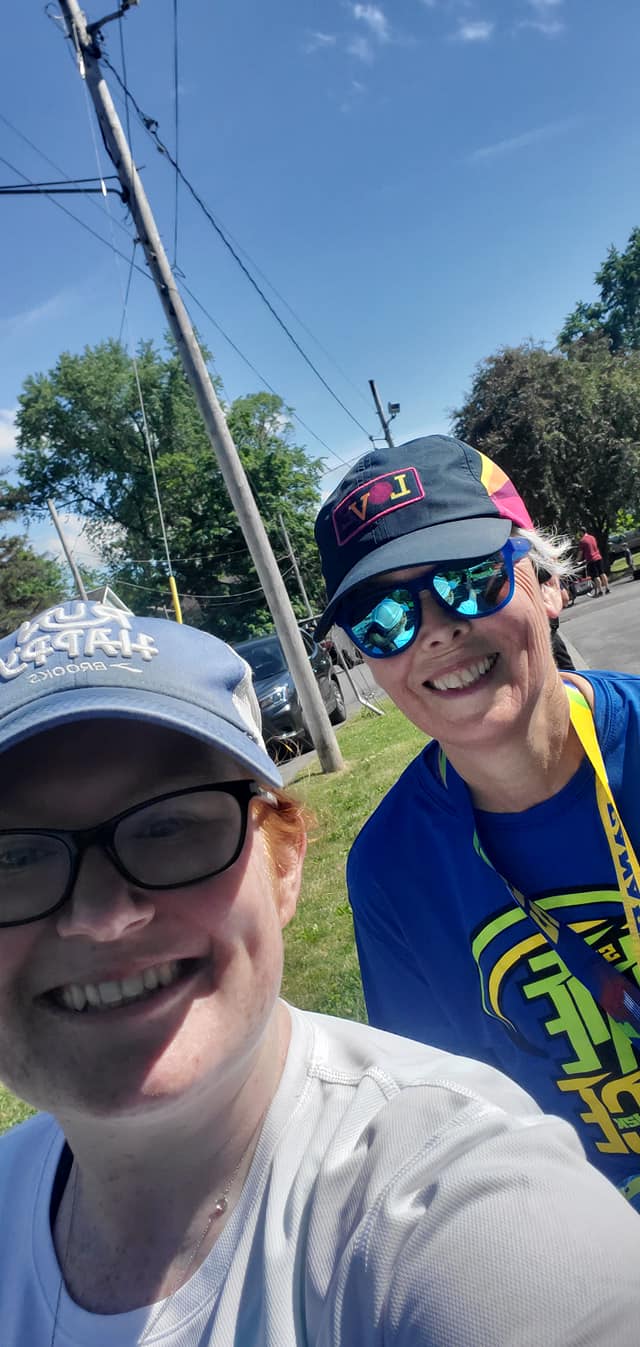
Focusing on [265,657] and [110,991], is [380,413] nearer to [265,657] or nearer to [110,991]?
[265,657]

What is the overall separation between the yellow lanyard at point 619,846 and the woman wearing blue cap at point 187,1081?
537mm

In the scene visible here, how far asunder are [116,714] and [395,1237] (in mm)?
704

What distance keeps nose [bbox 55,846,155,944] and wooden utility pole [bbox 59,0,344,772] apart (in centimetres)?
700

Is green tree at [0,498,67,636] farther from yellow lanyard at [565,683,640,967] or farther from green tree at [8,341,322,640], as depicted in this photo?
yellow lanyard at [565,683,640,967]

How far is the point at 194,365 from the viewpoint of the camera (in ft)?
26.2

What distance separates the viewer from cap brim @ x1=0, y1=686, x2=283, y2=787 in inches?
40.9

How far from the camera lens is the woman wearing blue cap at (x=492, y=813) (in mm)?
1545

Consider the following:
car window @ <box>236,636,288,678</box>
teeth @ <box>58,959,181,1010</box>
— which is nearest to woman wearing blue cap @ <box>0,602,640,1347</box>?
teeth @ <box>58,959,181,1010</box>

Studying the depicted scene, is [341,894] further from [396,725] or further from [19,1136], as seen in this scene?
[396,725]

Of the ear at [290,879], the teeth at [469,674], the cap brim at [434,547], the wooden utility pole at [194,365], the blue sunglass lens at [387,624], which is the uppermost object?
the wooden utility pole at [194,365]

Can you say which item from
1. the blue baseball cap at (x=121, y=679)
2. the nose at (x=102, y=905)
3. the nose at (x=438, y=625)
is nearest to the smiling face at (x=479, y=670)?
the nose at (x=438, y=625)

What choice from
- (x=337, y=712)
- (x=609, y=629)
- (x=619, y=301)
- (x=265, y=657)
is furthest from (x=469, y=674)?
(x=619, y=301)

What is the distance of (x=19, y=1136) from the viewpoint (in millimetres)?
1400

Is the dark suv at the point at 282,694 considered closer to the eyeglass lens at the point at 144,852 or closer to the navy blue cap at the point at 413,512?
the navy blue cap at the point at 413,512
